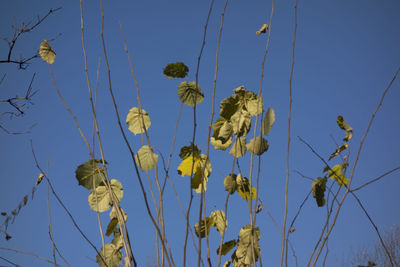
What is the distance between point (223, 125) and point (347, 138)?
1.14ft

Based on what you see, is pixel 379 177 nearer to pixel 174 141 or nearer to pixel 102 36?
pixel 174 141

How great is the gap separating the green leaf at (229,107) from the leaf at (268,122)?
0.10 m

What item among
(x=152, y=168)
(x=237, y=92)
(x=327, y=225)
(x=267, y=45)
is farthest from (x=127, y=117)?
(x=327, y=225)

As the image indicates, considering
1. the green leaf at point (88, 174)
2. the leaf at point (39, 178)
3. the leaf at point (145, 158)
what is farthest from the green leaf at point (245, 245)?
the leaf at point (39, 178)

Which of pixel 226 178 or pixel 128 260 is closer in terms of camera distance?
pixel 128 260

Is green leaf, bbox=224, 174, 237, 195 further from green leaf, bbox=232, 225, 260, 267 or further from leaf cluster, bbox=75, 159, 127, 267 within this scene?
leaf cluster, bbox=75, 159, 127, 267

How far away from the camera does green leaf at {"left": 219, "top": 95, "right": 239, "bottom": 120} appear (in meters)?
0.88

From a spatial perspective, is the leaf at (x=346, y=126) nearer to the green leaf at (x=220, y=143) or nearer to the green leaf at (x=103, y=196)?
the green leaf at (x=220, y=143)

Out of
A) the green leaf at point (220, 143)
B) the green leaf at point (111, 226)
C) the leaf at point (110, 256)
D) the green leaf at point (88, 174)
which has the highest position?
the green leaf at point (220, 143)

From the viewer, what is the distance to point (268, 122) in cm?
82

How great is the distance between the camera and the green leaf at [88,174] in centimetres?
89

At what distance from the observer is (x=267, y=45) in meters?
0.81

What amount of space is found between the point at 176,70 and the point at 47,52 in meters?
0.42

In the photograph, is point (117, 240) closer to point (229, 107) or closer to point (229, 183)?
point (229, 183)
